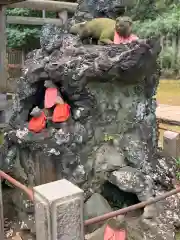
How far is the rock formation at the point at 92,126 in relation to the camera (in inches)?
169

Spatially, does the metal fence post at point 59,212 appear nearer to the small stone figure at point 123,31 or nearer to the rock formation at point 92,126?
the rock formation at point 92,126

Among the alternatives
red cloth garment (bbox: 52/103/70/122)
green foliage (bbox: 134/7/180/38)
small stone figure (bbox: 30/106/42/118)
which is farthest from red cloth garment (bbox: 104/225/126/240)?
green foliage (bbox: 134/7/180/38)

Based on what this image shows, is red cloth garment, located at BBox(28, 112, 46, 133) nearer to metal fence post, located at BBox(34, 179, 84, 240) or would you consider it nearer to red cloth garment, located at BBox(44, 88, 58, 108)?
red cloth garment, located at BBox(44, 88, 58, 108)

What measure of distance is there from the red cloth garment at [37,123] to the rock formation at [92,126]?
86mm

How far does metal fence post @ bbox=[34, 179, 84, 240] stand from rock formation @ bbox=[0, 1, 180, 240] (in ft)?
6.95

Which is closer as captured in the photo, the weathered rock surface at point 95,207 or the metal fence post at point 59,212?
the metal fence post at point 59,212

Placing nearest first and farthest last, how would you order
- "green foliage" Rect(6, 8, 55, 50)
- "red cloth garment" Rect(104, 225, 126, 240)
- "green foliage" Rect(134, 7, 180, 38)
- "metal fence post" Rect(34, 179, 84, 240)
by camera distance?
"metal fence post" Rect(34, 179, 84, 240)
"red cloth garment" Rect(104, 225, 126, 240)
"green foliage" Rect(6, 8, 55, 50)
"green foliage" Rect(134, 7, 180, 38)

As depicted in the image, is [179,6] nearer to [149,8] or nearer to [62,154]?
[149,8]

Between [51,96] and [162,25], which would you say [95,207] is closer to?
[51,96]

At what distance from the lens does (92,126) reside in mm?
4547

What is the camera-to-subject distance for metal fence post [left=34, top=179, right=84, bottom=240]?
213 centimetres

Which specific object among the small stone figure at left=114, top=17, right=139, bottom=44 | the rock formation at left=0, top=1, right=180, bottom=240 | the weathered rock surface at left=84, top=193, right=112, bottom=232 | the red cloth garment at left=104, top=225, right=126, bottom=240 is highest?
the small stone figure at left=114, top=17, right=139, bottom=44

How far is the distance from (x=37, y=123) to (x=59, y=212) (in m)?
A: 2.38

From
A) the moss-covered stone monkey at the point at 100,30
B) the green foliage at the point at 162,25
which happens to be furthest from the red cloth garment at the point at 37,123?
the green foliage at the point at 162,25
